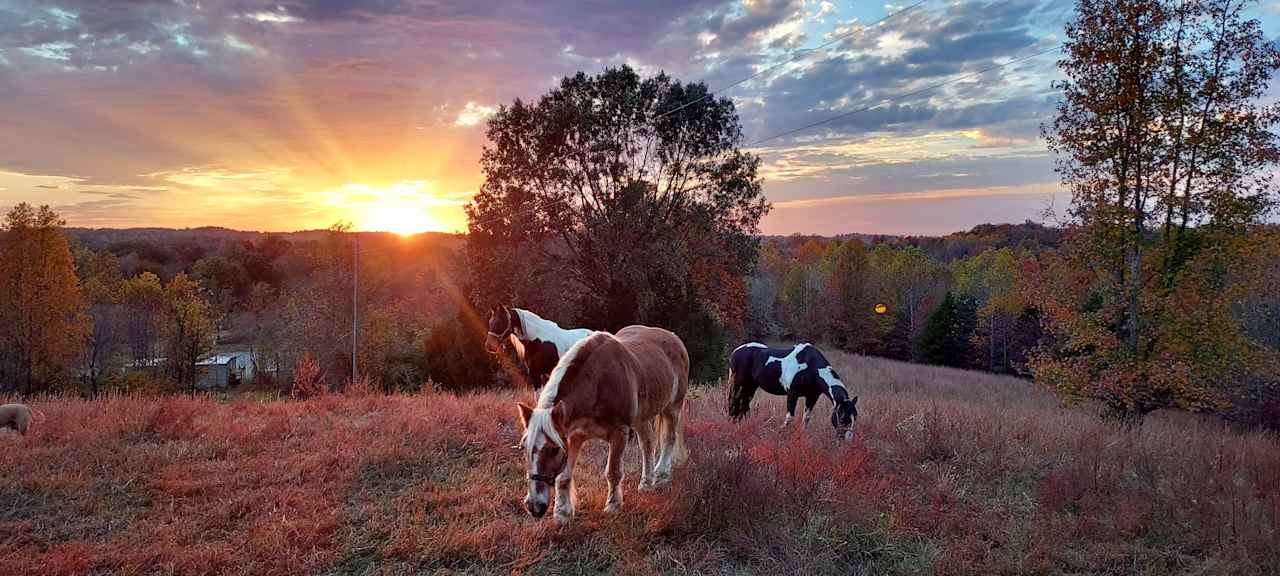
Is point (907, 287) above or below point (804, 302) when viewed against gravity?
above

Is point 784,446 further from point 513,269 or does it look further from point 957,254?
point 957,254

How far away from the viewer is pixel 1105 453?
8609mm

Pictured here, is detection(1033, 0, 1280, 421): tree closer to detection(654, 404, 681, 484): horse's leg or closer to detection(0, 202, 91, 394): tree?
detection(654, 404, 681, 484): horse's leg

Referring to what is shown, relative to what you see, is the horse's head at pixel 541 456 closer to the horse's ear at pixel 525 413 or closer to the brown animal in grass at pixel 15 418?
the horse's ear at pixel 525 413

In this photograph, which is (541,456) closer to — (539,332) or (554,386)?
(554,386)

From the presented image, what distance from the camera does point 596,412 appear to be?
5.71 metres

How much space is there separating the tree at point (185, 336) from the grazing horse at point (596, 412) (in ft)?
132

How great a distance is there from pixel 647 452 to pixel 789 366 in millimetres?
4329

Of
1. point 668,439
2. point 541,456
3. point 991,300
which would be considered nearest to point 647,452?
point 668,439

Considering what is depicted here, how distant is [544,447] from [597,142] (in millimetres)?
25656

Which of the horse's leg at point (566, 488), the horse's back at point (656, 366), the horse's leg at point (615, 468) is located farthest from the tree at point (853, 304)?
the horse's leg at point (566, 488)

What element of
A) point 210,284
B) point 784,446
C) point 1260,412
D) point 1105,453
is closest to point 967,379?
point 1260,412

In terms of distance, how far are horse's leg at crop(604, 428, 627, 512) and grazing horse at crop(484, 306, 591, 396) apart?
3838mm

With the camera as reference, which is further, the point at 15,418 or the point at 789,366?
the point at 789,366
